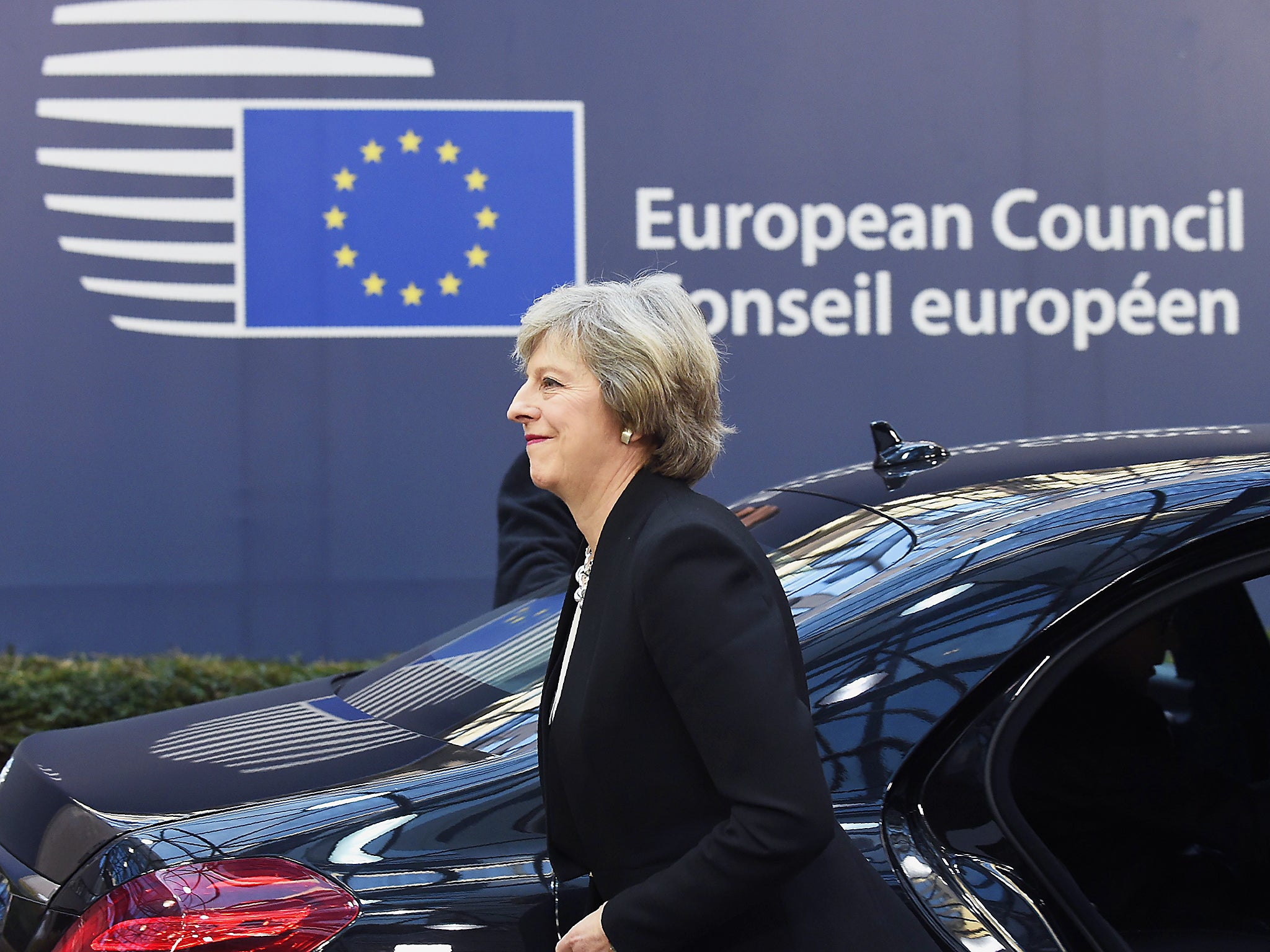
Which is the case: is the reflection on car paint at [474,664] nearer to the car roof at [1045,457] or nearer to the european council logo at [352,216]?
the car roof at [1045,457]

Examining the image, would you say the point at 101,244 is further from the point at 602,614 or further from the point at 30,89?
the point at 602,614

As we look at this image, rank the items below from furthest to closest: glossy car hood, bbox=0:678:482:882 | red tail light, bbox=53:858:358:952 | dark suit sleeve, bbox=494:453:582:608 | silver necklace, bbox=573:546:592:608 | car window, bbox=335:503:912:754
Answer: dark suit sleeve, bbox=494:453:582:608
car window, bbox=335:503:912:754
glossy car hood, bbox=0:678:482:882
silver necklace, bbox=573:546:592:608
red tail light, bbox=53:858:358:952

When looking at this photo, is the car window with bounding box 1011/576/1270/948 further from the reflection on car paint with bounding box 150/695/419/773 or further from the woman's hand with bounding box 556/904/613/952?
the reflection on car paint with bounding box 150/695/419/773

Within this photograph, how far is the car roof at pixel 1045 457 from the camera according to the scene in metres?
1.95

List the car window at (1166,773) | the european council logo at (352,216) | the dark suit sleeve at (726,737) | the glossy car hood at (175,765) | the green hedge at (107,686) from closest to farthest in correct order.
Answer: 1. the dark suit sleeve at (726,737)
2. the glossy car hood at (175,765)
3. the car window at (1166,773)
4. the green hedge at (107,686)
5. the european council logo at (352,216)

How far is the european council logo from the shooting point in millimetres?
5488

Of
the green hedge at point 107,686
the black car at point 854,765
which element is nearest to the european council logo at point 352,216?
the green hedge at point 107,686

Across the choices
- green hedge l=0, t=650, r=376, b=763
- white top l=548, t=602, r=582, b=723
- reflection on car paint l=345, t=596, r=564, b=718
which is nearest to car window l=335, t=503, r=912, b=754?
reflection on car paint l=345, t=596, r=564, b=718

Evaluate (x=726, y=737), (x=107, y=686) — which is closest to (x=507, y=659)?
(x=726, y=737)

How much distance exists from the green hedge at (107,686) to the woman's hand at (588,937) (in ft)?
9.70

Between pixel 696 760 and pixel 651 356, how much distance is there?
1.46 feet

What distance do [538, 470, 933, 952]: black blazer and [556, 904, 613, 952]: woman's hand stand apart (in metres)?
0.02

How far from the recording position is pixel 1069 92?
5.82 meters

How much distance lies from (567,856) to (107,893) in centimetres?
54
